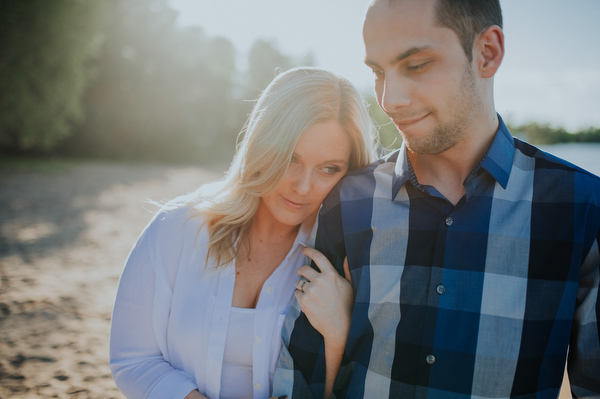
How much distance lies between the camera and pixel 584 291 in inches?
66.4

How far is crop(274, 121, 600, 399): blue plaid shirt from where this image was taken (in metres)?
1.67

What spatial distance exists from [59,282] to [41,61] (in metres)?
14.8

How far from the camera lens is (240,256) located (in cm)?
244

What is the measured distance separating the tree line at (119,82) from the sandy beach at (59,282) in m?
5.66

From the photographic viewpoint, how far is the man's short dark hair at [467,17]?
5.68ft

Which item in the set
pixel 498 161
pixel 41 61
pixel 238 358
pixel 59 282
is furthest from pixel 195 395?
pixel 41 61

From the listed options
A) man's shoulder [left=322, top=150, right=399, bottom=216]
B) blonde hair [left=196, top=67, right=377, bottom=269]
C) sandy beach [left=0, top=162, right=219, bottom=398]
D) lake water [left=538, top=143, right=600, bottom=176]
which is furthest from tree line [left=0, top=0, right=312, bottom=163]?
man's shoulder [left=322, top=150, right=399, bottom=216]

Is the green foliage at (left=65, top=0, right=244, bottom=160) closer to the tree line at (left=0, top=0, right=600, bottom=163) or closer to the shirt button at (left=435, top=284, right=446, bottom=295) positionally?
the tree line at (left=0, top=0, right=600, bottom=163)

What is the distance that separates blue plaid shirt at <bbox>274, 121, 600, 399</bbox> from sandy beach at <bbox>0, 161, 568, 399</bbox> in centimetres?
145

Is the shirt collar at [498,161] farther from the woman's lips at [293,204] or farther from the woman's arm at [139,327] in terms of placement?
the woman's arm at [139,327]

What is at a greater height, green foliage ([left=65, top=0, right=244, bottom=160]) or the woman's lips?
green foliage ([left=65, top=0, right=244, bottom=160])

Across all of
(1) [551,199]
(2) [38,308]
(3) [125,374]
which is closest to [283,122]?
(1) [551,199]

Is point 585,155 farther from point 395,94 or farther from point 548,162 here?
point 395,94

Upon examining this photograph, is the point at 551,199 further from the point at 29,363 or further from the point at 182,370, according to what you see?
the point at 29,363
